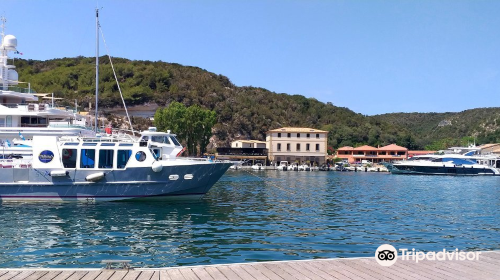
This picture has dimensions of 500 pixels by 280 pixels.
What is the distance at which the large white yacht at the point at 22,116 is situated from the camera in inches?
1378

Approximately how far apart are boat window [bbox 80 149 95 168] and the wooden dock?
1802 centimetres

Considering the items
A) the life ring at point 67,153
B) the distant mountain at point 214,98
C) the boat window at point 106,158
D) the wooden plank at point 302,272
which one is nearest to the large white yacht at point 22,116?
the life ring at point 67,153

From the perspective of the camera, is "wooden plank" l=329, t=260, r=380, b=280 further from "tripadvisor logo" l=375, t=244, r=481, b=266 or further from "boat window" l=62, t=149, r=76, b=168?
"boat window" l=62, t=149, r=76, b=168

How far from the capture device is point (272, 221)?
71.9ft

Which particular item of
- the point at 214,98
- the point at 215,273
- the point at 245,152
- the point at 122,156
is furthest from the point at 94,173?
the point at 214,98

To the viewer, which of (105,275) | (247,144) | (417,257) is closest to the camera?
(105,275)

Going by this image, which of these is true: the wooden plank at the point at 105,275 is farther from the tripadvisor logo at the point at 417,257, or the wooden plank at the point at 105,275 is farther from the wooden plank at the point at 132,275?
the tripadvisor logo at the point at 417,257

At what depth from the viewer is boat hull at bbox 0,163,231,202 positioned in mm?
27109

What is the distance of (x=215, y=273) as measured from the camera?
9906 millimetres

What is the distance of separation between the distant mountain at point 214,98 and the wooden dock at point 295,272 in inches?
3995

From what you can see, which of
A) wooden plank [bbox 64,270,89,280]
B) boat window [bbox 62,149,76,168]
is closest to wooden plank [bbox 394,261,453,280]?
wooden plank [bbox 64,270,89,280]

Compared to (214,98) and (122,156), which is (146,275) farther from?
(214,98)

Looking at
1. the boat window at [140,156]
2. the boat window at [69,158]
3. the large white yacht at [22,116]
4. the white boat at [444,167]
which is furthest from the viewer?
the white boat at [444,167]

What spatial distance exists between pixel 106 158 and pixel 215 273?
19162 mm
